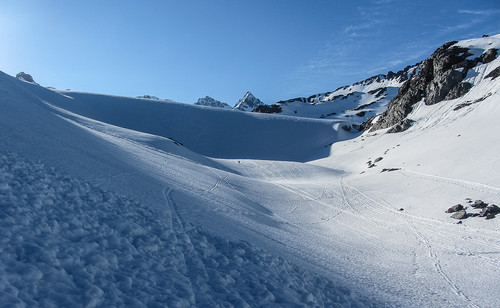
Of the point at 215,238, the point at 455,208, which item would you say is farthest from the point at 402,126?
the point at 215,238

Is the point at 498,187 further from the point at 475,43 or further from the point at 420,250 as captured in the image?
the point at 475,43

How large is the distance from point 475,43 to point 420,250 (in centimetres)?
5978

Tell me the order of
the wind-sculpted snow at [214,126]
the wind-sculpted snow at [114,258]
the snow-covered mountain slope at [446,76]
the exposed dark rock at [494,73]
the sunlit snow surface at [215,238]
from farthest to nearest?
the wind-sculpted snow at [214,126], the snow-covered mountain slope at [446,76], the exposed dark rock at [494,73], the sunlit snow surface at [215,238], the wind-sculpted snow at [114,258]

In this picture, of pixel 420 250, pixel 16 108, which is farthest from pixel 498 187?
pixel 16 108

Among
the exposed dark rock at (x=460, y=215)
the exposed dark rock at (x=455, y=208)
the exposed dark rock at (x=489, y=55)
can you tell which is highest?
the exposed dark rock at (x=489, y=55)

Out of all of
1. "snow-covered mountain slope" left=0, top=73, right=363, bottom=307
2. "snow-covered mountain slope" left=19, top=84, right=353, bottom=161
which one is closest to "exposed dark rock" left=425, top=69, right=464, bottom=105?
"snow-covered mountain slope" left=19, top=84, right=353, bottom=161

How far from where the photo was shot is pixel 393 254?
1160cm

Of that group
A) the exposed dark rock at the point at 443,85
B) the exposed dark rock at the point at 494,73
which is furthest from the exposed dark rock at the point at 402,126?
the exposed dark rock at the point at 494,73

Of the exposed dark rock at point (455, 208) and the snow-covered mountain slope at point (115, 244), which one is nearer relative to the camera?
the snow-covered mountain slope at point (115, 244)

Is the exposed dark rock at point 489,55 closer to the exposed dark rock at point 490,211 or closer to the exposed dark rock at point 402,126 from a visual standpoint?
the exposed dark rock at point 402,126

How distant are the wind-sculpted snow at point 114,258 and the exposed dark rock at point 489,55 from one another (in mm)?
55835

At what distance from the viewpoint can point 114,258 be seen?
6.03 meters

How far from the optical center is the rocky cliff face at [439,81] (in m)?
46.9

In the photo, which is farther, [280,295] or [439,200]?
[439,200]
